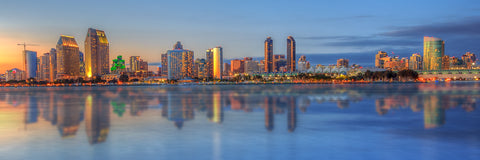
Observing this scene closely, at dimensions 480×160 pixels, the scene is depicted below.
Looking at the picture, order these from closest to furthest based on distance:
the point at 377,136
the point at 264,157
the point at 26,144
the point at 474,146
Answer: the point at 264,157 → the point at 474,146 → the point at 26,144 → the point at 377,136

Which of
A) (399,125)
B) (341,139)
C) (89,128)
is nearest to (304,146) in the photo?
(341,139)

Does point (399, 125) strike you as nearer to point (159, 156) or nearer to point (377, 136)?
point (377, 136)

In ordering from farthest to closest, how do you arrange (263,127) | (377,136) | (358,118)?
(358,118) < (263,127) < (377,136)

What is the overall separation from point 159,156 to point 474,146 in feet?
34.2

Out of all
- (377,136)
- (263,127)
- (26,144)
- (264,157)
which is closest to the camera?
(264,157)

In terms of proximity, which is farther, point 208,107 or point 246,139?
point 208,107

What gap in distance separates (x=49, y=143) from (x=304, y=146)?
9.40m

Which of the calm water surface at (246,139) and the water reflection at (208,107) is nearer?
the calm water surface at (246,139)

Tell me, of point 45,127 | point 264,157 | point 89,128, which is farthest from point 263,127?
point 45,127

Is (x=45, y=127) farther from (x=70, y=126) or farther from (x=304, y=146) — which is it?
(x=304, y=146)

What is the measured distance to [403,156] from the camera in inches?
432

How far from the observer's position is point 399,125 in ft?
58.8

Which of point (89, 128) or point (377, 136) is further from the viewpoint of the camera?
point (89, 128)

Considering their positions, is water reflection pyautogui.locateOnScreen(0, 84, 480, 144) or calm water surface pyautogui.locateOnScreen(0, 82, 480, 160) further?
water reflection pyautogui.locateOnScreen(0, 84, 480, 144)
